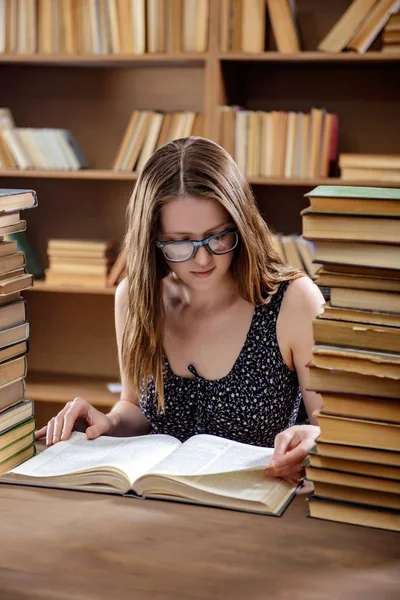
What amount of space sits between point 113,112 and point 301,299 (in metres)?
1.92

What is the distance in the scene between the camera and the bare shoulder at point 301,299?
5.52 ft

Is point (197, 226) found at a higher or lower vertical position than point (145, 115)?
lower

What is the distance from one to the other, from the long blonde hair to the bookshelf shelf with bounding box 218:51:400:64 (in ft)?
4.25

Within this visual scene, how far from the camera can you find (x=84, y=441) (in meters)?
1.39

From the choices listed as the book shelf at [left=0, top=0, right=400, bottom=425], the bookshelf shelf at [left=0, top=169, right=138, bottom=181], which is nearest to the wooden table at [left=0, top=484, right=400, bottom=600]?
the book shelf at [left=0, top=0, right=400, bottom=425]

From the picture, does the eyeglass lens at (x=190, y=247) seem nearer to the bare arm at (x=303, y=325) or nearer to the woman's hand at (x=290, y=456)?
the bare arm at (x=303, y=325)

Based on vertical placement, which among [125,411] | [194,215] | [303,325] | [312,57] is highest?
[312,57]

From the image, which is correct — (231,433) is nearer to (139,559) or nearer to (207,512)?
(207,512)

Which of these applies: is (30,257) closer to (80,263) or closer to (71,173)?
(80,263)

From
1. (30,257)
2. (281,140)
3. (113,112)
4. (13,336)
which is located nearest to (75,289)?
(30,257)

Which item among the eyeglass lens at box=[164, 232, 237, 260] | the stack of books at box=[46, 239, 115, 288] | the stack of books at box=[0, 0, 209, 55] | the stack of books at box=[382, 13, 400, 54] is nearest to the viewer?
the eyeglass lens at box=[164, 232, 237, 260]

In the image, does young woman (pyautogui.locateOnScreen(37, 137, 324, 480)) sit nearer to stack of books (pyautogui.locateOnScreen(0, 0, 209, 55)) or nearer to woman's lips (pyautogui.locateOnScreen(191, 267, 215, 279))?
woman's lips (pyautogui.locateOnScreen(191, 267, 215, 279))

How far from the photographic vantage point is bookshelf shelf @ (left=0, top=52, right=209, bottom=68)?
2.94 m

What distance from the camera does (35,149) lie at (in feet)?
10.3
